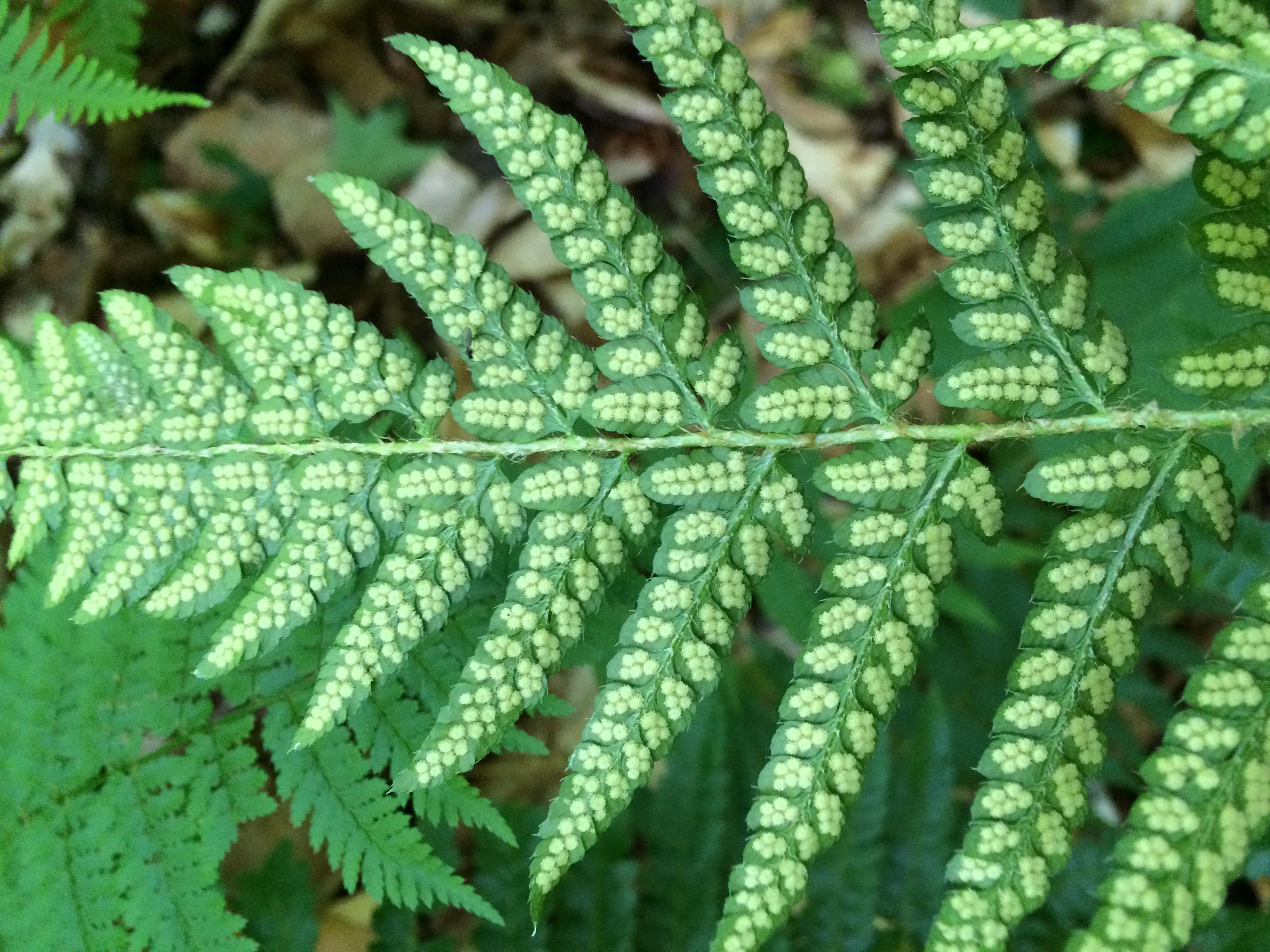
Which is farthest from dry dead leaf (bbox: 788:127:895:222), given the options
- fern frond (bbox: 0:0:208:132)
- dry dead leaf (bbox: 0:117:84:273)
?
dry dead leaf (bbox: 0:117:84:273)

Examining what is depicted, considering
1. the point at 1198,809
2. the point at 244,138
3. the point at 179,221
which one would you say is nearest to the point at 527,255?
the point at 244,138

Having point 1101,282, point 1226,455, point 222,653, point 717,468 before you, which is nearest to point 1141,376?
point 1226,455

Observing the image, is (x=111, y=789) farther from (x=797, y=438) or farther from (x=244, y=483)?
(x=797, y=438)

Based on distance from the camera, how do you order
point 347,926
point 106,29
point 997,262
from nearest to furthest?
point 997,262, point 106,29, point 347,926

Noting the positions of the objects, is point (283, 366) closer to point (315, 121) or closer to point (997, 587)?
point (315, 121)

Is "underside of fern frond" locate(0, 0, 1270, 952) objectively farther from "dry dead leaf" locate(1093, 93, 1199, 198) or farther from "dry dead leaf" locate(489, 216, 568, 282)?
"dry dead leaf" locate(1093, 93, 1199, 198)

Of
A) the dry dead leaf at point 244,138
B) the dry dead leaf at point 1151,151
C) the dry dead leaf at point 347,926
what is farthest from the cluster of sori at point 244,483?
the dry dead leaf at point 1151,151
